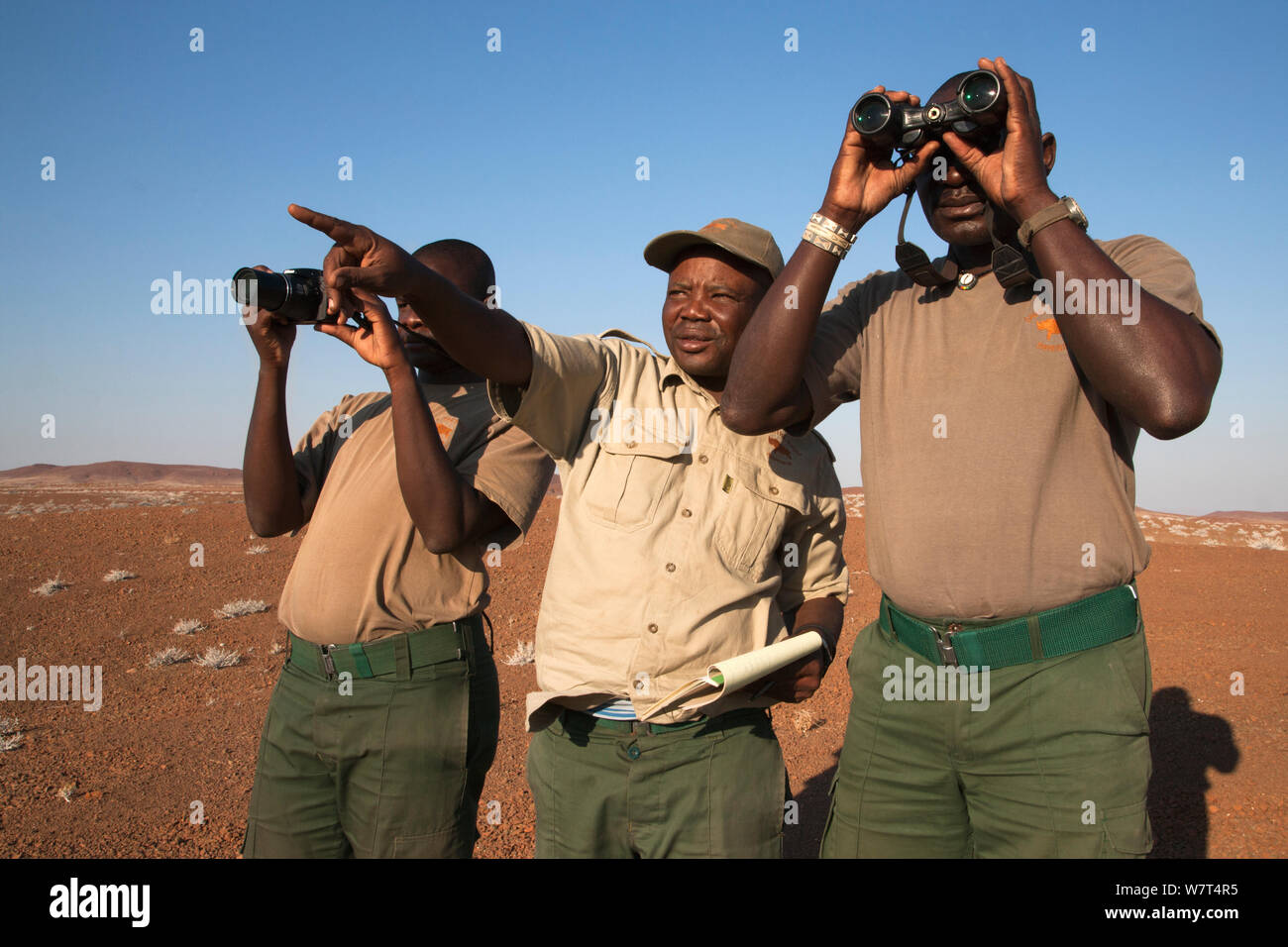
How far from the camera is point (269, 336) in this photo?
2.99 m

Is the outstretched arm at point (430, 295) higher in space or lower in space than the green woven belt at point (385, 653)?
higher

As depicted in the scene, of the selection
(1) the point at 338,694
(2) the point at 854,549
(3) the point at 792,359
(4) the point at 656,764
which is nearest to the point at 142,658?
(1) the point at 338,694

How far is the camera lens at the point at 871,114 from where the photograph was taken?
79.4 inches

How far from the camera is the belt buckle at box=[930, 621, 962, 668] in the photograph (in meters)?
2.15

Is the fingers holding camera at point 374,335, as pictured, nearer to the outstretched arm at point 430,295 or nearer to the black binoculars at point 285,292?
Result: the black binoculars at point 285,292

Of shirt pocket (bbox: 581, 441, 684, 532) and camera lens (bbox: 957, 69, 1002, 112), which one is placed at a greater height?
camera lens (bbox: 957, 69, 1002, 112)

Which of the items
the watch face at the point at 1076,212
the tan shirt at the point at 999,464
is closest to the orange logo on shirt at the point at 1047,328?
the tan shirt at the point at 999,464

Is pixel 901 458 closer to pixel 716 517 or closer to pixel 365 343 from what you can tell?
pixel 716 517

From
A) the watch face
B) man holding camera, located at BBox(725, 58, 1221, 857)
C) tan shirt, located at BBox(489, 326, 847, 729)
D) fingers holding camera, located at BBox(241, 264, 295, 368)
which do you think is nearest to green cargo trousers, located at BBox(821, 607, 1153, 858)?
man holding camera, located at BBox(725, 58, 1221, 857)

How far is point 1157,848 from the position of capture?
189 inches

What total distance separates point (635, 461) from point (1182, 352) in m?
1.32

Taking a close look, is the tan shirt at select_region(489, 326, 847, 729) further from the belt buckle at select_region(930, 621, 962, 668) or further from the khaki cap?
the belt buckle at select_region(930, 621, 962, 668)

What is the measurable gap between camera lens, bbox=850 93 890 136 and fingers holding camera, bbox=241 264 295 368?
76.0 inches

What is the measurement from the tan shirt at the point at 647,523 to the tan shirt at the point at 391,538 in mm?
491
